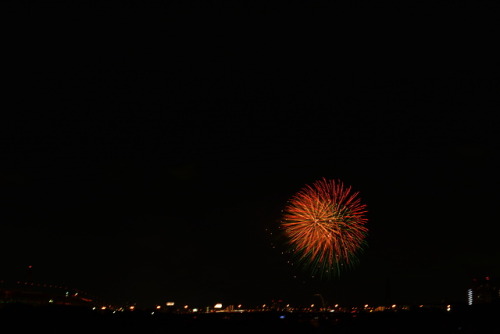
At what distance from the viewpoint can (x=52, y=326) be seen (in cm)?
4009

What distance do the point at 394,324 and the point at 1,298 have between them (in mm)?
46224

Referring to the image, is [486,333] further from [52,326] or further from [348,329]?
[52,326]

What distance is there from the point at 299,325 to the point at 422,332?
9.49m

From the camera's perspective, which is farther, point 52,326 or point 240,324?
point 240,324

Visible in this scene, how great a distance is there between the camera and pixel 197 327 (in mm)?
44781

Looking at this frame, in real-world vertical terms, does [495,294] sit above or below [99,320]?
above

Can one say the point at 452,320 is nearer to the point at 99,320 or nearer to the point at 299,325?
the point at 299,325

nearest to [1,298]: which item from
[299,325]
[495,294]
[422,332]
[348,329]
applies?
[299,325]

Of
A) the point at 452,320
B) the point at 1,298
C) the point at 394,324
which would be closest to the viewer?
the point at 394,324

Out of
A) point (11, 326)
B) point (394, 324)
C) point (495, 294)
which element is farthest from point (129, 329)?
point (495, 294)

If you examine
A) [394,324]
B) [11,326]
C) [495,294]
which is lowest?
[11,326]

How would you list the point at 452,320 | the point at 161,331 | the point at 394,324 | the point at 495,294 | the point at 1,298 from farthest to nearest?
the point at 495,294 < the point at 1,298 < the point at 452,320 < the point at 394,324 < the point at 161,331

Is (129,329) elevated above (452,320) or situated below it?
below

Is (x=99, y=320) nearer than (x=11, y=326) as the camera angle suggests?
No
